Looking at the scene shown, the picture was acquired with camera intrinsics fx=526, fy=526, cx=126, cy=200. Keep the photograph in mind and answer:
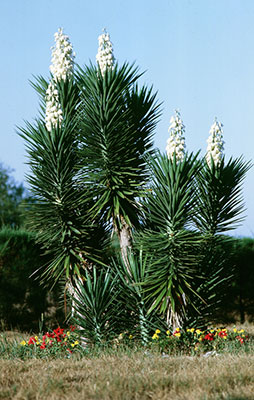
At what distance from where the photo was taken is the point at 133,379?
440 cm

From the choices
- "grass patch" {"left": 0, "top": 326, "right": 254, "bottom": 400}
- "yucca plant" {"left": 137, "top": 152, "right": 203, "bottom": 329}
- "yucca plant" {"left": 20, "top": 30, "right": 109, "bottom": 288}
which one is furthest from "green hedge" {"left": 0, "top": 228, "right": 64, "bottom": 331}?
"grass patch" {"left": 0, "top": 326, "right": 254, "bottom": 400}

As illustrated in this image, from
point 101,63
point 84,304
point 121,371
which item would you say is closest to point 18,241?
point 84,304

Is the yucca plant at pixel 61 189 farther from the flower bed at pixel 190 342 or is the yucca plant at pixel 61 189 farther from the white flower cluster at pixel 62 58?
the flower bed at pixel 190 342

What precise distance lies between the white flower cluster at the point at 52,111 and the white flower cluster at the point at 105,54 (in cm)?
79

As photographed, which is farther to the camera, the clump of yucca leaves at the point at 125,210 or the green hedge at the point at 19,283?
the green hedge at the point at 19,283

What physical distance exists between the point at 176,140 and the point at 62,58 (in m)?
2.31

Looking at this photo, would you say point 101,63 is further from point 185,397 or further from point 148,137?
point 185,397

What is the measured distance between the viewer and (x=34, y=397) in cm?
417

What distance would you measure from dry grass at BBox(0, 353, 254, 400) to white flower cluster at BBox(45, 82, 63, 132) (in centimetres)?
368

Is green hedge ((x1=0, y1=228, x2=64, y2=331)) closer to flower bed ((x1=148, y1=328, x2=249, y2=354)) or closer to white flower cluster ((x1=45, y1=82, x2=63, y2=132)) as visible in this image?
white flower cluster ((x1=45, y1=82, x2=63, y2=132))

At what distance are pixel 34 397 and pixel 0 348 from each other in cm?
290

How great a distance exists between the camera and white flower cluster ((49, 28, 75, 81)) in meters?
8.05

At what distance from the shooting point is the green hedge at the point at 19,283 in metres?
10.8

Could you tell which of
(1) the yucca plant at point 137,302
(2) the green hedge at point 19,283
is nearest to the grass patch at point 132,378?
(1) the yucca plant at point 137,302
